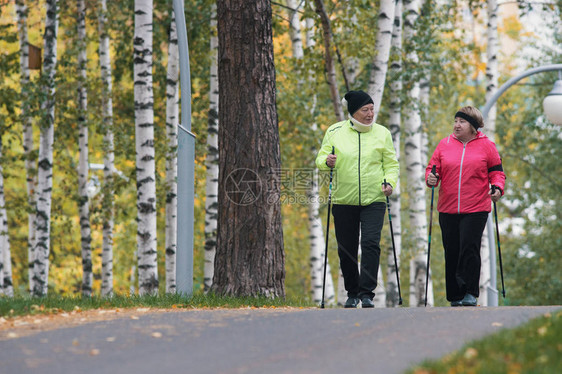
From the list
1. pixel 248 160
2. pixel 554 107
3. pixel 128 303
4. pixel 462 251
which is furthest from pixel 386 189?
pixel 554 107

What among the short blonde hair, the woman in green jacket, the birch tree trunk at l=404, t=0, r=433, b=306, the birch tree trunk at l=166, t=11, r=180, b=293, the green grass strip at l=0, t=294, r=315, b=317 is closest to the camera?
the green grass strip at l=0, t=294, r=315, b=317

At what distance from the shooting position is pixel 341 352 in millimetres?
5781

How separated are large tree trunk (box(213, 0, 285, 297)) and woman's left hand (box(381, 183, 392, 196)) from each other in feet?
5.07

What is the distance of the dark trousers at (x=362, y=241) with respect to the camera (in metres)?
9.07

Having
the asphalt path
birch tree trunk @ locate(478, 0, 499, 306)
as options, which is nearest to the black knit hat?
the asphalt path

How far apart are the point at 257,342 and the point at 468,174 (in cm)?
389

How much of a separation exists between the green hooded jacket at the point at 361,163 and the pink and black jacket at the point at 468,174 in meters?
0.52

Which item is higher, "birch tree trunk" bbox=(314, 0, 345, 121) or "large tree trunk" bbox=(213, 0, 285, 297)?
"birch tree trunk" bbox=(314, 0, 345, 121)

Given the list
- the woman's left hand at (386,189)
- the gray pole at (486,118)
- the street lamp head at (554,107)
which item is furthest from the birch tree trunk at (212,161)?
the woman's left hand at (386,189)

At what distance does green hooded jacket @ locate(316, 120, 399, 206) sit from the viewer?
904 centimetres

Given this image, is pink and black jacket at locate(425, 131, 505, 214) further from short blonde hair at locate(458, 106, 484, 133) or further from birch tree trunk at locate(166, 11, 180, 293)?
birch tree trunk at locate(166, 11, 180, 293)

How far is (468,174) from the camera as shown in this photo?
921 cm

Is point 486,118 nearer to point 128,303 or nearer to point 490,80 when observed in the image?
point 490,80

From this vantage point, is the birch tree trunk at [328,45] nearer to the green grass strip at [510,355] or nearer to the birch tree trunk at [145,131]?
the birch tree trunk at [145,131]
